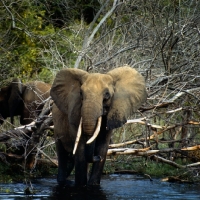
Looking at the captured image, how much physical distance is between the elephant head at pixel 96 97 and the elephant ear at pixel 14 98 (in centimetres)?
472

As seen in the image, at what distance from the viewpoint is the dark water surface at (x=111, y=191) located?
10586 mm

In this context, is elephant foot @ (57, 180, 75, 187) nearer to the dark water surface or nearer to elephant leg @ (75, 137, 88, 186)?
the dark water surface

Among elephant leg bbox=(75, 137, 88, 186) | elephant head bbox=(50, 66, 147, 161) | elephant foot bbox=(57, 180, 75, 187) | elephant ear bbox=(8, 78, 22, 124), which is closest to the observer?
elephant head bbox=(50, 66, 147, 161)

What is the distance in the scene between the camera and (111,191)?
37.2 ft

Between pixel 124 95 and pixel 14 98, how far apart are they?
588 cm

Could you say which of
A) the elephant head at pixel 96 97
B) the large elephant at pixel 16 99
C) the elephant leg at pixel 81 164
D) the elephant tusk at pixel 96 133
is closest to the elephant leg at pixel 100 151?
the elephant leg at pixel 81 164

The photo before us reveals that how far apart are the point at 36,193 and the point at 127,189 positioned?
167 cm

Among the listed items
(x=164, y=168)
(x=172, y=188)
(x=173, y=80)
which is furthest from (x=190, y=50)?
(x=172, y=188)

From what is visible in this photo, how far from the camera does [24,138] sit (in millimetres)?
12703

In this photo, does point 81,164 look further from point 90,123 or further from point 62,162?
point 62,162

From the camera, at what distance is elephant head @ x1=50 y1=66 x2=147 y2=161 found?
10.3 metres

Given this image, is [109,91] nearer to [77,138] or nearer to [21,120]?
[77,138]

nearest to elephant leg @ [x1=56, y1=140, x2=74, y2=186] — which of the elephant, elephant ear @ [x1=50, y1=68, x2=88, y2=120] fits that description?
the elephant

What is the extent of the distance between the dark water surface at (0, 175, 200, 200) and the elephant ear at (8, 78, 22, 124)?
3910mm
